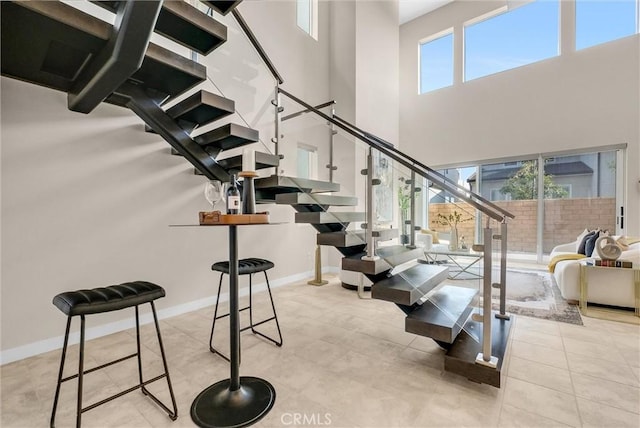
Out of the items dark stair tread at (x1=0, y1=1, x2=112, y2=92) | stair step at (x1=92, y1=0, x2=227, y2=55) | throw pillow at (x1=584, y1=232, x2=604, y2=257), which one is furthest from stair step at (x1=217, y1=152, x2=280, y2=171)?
throw pillow at (x1=584, y1=232, x2=604, y2=257)

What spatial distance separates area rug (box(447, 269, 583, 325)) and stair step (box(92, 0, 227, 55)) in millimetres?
2748

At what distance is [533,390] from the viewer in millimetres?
1808

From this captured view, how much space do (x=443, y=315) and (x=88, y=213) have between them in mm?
3146

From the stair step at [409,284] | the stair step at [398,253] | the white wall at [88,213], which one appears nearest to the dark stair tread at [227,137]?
the white wall at [88,213]

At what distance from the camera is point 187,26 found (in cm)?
202

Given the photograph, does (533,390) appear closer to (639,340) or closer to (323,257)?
(639,340)

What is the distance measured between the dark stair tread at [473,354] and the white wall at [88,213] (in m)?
2.75

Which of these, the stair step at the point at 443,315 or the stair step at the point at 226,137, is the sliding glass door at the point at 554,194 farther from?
the stair step at the point at 226,137

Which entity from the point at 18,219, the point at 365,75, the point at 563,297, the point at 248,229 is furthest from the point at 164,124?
the point at 563,297

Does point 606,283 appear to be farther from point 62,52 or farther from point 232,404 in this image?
point 62,52

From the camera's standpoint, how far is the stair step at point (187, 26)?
1839 mm

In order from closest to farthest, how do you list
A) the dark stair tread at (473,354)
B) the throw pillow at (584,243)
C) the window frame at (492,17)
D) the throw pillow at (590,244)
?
the dark stair tread at (473,354)
the throw pillow at (590,244)
the throw pillow at (584,243)
the window frame at (492,17)

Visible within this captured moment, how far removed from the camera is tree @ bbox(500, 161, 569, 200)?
5.64 metres

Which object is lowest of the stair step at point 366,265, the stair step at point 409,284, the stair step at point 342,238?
the stair step at point 409,284
